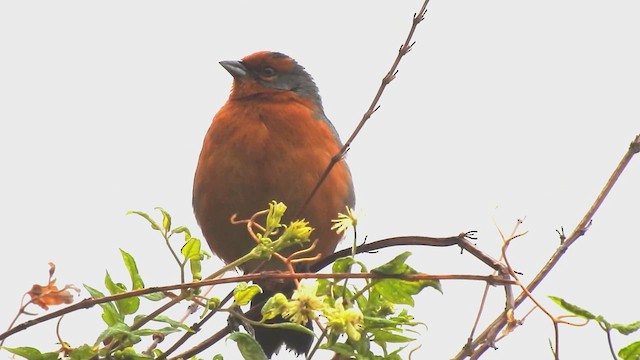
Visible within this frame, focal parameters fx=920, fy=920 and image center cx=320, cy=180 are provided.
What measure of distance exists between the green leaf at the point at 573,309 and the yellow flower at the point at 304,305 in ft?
1.41

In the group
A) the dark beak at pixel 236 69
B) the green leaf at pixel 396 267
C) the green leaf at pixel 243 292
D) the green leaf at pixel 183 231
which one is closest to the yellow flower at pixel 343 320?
the green leaf at pixel 396 267

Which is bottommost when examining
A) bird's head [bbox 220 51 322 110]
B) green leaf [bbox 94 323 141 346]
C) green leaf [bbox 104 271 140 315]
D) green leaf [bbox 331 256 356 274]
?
green leaf [bbox 94 323 141 346]

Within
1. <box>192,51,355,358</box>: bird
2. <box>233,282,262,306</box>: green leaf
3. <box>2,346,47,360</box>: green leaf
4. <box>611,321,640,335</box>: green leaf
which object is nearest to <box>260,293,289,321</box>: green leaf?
<box>233,282,262,306</box>: green leaf

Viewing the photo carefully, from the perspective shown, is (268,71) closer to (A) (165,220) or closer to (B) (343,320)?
(A) (165,220)

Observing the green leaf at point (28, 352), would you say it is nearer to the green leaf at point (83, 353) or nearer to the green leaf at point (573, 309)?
the green leaf at point (83, 353)

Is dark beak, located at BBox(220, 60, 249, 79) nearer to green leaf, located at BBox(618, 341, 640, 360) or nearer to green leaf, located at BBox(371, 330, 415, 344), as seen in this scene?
green leaf, located at BBox(371, 330, 415, 344)

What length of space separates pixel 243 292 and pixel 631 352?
2.56 feet

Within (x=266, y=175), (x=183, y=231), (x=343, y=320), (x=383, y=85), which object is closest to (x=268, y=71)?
(x=266, y=175)

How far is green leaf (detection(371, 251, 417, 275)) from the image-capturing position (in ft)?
5.95

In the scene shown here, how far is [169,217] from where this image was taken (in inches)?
82.4

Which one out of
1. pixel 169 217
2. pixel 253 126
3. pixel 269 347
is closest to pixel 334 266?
pixel 169 217

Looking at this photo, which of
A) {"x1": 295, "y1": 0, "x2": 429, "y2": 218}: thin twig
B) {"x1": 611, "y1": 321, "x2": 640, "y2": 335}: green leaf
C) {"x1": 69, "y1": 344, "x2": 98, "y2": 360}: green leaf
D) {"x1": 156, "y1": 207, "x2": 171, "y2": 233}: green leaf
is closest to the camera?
{"x1": 611, "y1": 321, "x2": 640, "y2": 335}: green leaf

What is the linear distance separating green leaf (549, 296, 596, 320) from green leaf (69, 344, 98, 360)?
2.93 ft

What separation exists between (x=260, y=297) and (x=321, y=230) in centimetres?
44
